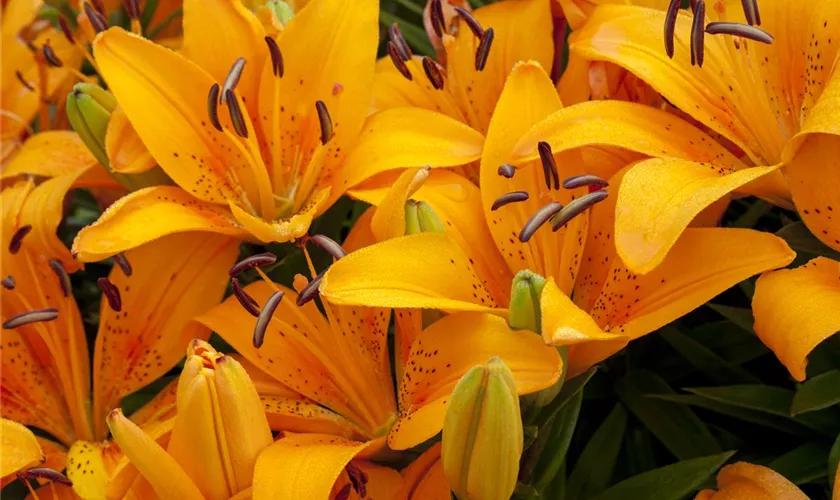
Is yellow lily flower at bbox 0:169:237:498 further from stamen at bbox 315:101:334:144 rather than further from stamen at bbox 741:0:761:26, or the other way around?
stamen at bbox 741:0:761:26

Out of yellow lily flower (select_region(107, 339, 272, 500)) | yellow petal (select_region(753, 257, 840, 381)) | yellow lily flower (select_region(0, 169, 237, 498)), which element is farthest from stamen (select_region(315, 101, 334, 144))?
yellow petal (select_region(753, 257, 840, 381))

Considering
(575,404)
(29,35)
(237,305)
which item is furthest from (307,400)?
(29,35)

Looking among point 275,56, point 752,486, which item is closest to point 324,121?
point 275,56

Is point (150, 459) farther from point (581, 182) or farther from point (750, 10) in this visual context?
point (750, 10)

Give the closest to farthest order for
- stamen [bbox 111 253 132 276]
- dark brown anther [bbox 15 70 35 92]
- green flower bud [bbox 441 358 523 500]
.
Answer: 1. green flower bud [bbox 441 358 523 500]
2. stamen [bbox 111 253 132 276]
3. dark brown anther [bbox 15 70 35 92]

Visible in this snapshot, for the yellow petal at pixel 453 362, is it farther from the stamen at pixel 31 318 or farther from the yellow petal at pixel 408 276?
the stamen at pixel 31 318

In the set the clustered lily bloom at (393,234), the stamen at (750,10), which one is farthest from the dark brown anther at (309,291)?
the stamen at (750,10)
